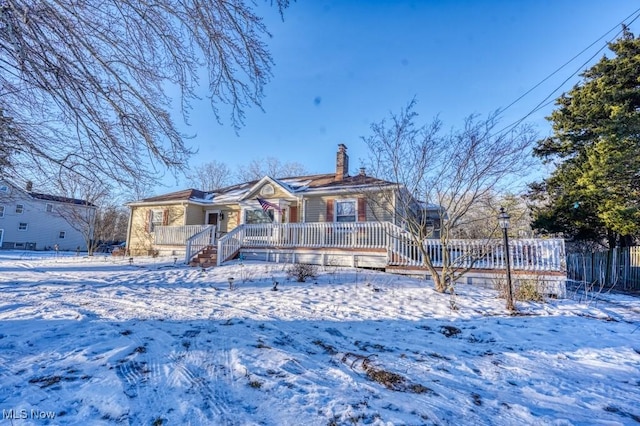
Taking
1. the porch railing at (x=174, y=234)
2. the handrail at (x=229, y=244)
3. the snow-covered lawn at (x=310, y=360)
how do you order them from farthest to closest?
the porch railing at (x=174, y=234) → the handrail at (x=229, y=244) → the snow-covered lawn at (x=310, y=360)

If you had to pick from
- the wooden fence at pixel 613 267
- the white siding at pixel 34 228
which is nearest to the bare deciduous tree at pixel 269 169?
the white siding at pixel 34 228

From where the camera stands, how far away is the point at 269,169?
34.2 meters

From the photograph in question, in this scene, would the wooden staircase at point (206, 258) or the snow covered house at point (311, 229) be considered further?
the wooden staircase at point (206, 258)

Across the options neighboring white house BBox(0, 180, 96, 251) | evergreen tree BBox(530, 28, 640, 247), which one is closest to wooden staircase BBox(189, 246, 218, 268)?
evergreen tree BBox(530, 28, 640, 247)

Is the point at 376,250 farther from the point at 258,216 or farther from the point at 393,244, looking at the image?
the point at 258,216

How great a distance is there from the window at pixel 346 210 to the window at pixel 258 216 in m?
3.62

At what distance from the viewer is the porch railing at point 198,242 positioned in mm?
11902

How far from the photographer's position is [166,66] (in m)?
4.04

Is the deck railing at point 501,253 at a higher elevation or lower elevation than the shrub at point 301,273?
higher

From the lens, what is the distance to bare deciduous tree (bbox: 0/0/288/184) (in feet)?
11.0

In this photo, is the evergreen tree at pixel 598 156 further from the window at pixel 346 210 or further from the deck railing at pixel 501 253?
the window at pixel 346 210

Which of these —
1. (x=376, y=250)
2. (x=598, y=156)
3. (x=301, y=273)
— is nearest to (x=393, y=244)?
(x=376, y=250)

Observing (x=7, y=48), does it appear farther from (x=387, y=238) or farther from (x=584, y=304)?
(x=584, y=304)

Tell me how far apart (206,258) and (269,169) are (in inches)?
928
